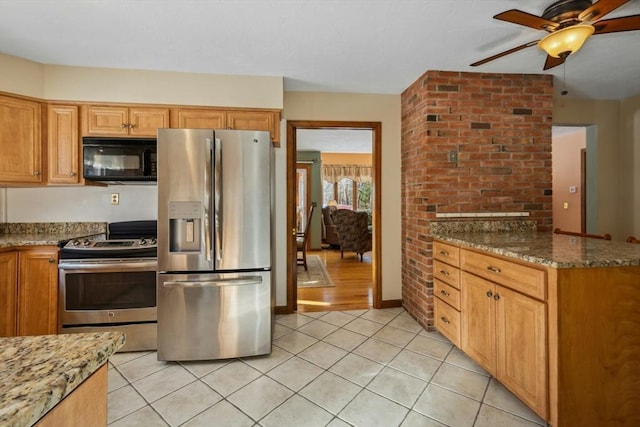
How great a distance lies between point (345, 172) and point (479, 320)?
6.75 meters

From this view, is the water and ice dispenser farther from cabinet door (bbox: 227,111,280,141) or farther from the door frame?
the door frame

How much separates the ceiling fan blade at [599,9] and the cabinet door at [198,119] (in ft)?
8.33

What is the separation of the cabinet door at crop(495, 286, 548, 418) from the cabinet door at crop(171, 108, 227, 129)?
8.39 ft

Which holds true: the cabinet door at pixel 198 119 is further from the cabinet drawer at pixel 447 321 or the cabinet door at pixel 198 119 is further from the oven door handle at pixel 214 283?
the cabinet drawer at pixel 447 321

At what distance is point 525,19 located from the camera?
1600 mm

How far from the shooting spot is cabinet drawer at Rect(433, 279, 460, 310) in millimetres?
2314

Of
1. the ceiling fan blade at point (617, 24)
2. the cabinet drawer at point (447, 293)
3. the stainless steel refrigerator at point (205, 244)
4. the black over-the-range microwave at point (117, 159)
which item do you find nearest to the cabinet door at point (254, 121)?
the stainless steel refrigerator at point (205, 244)

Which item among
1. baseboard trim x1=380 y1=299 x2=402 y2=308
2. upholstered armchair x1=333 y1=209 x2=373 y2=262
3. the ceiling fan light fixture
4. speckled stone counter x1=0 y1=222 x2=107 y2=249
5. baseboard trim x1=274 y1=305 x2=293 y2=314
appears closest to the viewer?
the ceiling fan light fixture

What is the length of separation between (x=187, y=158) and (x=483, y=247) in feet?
7.12

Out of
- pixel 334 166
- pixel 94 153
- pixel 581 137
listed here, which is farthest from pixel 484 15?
pixel 334 166

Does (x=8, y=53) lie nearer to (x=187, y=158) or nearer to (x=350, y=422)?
(x=187, y=158)

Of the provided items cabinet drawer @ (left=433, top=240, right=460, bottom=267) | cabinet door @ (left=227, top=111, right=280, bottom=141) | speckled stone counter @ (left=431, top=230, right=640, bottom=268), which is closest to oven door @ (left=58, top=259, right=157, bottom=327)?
cabinet door @ (left=227, top=111, right=280, bottom=141)

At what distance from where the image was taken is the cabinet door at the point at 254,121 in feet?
8.92

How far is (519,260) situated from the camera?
1.66 m
